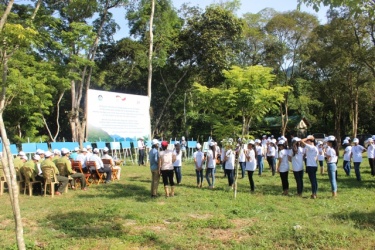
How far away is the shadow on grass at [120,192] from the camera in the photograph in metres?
11.5

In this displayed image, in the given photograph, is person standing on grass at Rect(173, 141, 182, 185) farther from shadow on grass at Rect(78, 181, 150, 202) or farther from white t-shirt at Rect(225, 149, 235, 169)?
white t-shirt at Rect(225, 149, 235, 169)

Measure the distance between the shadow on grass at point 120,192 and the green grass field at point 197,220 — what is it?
3 centimetres

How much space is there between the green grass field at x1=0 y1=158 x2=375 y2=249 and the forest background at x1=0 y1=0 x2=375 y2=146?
9.18ft

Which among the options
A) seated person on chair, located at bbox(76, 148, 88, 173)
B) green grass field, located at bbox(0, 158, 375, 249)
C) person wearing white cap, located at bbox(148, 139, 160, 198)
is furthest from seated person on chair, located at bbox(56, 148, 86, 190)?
person wearing white cap, located at bbox(148, 139, 160, 198)

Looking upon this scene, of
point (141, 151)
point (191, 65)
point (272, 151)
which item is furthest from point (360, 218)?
point (191, 65)

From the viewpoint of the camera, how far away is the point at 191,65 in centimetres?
3203

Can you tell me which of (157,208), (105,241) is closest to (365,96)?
(157,208)

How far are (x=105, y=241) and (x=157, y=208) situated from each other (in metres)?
2.71

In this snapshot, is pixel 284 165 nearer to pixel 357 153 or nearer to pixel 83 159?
pixel 357 153

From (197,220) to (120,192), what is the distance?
4605 millimetres

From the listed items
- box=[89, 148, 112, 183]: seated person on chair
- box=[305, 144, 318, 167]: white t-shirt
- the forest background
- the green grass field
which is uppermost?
the forest background

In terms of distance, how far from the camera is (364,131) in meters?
45.2

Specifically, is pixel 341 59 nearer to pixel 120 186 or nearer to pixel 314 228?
pixel 120 186

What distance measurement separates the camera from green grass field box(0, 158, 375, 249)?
22.5 ft
